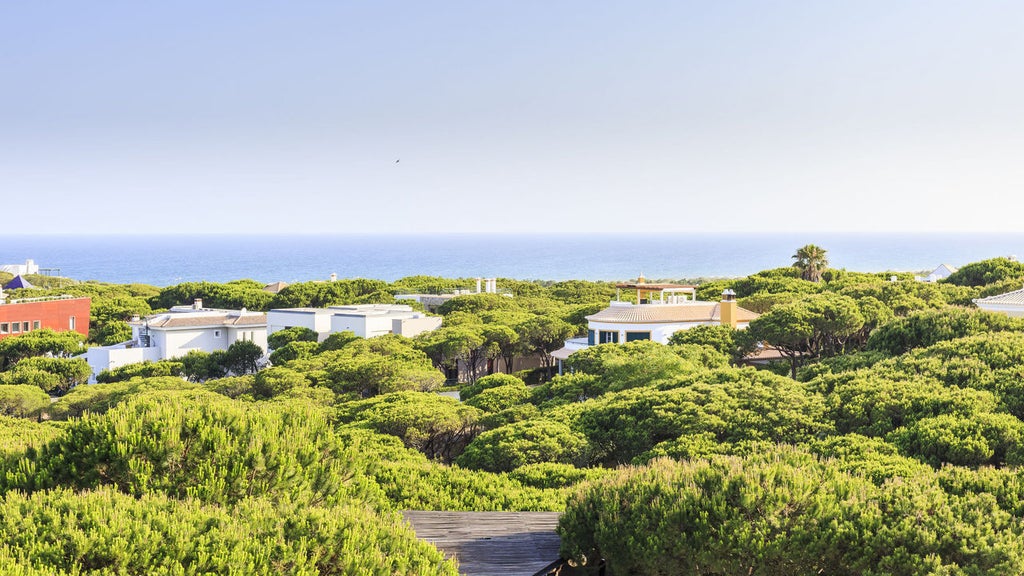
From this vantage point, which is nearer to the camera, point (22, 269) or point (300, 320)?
point (300, 320)

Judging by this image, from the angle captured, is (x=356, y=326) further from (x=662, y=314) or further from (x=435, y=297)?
(x=435, y=297)

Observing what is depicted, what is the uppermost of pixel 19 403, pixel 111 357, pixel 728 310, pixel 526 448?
pixel 728 310

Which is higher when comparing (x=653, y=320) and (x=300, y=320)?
(x=653, y=320)

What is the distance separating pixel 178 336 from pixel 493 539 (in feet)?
126

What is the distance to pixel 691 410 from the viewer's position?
57.0ft

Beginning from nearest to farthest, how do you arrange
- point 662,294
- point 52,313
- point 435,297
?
point 662,294 → point 52,313 → point 435,297

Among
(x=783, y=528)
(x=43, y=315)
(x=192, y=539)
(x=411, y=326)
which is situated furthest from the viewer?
(x=43, y=315)

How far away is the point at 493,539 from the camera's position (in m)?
9.25

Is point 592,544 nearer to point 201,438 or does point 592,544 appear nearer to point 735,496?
point 735,496

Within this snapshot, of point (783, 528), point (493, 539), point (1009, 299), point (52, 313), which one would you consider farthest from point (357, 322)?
point (783, 528)

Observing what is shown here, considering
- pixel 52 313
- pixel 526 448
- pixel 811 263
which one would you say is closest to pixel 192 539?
pixel 526 448

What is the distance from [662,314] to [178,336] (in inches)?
909

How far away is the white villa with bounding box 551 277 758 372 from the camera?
34.8m

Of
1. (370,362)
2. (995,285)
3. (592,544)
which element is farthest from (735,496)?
(995,285)
